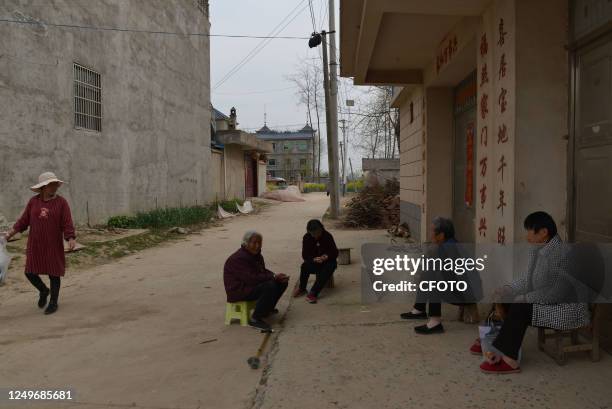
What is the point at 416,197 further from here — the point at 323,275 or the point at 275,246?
the point at 323,275

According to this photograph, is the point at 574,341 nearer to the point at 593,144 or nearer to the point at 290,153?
the point at 593,144

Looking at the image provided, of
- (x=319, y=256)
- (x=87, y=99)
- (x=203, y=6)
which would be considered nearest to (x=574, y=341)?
(x=319, y=256)

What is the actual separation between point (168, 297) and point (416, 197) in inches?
206

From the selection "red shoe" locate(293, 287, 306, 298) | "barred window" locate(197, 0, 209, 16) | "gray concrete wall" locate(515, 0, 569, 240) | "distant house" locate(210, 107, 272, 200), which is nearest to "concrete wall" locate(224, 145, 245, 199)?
"distant house" locate(210, 107, 272, 200)

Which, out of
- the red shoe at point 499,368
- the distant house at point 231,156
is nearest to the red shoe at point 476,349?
the red shoe at point 499,368

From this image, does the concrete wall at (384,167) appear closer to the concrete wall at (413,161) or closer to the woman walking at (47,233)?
the concrete wall at (413,161)

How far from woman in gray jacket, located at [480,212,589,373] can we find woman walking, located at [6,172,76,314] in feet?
13.5

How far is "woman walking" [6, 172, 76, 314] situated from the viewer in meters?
4.96

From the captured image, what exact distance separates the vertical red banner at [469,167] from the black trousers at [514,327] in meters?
3.79

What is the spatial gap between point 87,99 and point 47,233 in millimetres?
6185

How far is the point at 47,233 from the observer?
5000 mm

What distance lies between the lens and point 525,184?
3914mm

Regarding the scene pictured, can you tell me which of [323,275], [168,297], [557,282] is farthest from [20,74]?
[557,282]

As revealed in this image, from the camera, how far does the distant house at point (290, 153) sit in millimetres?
64938
